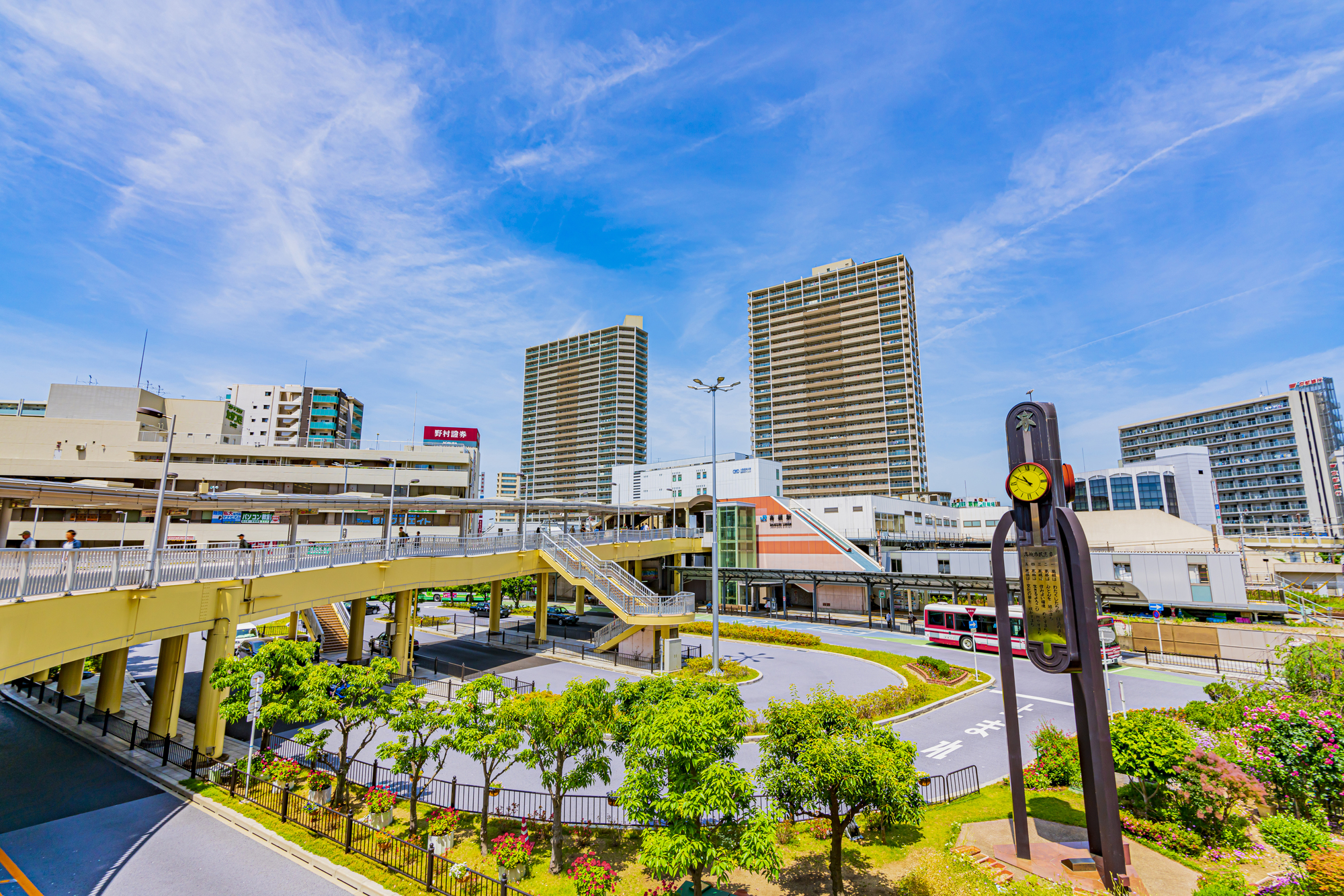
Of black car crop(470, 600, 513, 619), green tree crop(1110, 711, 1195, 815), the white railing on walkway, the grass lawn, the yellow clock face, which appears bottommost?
black car crop(470, 600, 513, 619)

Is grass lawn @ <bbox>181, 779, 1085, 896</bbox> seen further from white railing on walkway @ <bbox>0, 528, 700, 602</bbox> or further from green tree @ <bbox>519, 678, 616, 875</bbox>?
white railing on walkway @ <bbox>0, 528, 700, 602</bbox>

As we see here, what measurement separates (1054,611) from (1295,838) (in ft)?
18.3

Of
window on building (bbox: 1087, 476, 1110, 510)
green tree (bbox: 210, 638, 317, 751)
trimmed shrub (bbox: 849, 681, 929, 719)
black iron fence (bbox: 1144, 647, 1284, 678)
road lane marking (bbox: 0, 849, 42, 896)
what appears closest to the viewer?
road lane marking (bbox: 0, 849, 42, 896)

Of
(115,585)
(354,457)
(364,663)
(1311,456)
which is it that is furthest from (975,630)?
(1311,456)

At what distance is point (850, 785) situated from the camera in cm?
1050

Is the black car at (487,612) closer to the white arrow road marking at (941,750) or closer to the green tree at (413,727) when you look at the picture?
the green tree at (413,727)

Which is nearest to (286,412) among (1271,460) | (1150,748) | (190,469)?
(190,469)

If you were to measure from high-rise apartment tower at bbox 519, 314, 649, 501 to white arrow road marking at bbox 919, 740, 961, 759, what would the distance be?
12964 centimetres

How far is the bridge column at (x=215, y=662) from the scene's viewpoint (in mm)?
18797

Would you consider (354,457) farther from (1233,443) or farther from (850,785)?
(1233,443)

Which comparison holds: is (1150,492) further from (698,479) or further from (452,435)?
(452,435)

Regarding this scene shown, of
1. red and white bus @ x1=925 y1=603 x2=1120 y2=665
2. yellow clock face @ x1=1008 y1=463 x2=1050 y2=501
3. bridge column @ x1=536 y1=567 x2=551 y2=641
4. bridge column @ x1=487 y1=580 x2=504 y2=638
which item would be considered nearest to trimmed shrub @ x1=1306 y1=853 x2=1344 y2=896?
yellow clock face @ x1=1008 y1=463 x2=1050 y2=501

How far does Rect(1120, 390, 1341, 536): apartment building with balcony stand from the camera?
103 m

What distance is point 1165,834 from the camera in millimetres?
13609
